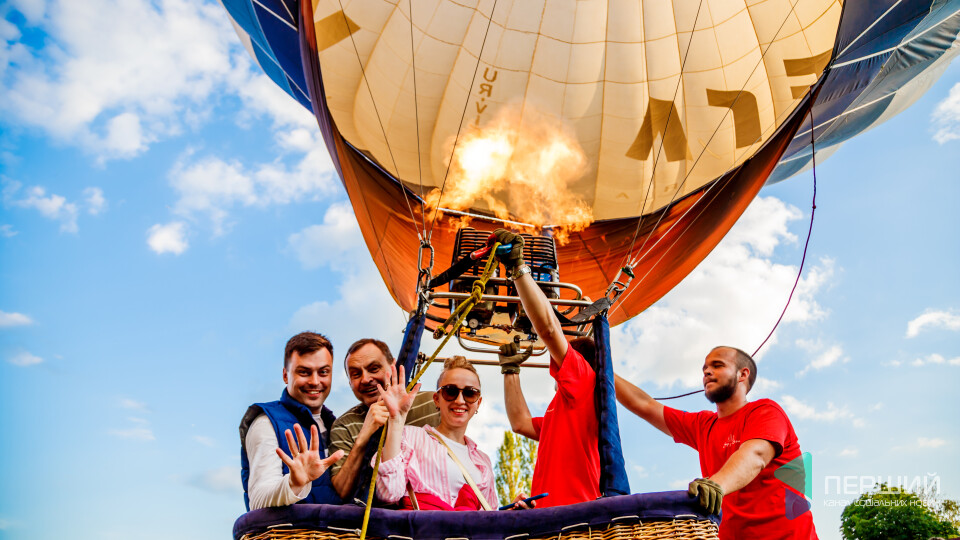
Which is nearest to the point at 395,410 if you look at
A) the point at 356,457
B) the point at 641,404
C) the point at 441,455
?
the point at 356,457

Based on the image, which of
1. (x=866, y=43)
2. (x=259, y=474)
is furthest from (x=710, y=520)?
(x=866, y=43)

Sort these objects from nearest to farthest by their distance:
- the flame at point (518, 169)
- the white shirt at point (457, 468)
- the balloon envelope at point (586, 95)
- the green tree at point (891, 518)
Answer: the white shirt at point (457, 468) < the balloon envelope at point (586, 95) < the flame at point (518, 169) < the green tree at point (891, 518)

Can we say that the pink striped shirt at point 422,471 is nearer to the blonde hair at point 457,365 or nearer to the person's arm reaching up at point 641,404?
the blonde hair at point 457,365

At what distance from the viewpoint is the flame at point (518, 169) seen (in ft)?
15.2

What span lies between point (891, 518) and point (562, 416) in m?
16.7

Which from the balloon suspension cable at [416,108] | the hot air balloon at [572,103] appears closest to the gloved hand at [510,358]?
the hot air balloon at [572,103]

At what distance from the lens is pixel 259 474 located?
5.54 feet

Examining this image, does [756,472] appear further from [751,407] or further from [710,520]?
[710,520]

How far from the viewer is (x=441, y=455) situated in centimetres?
209

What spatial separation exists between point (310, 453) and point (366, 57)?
3.42m

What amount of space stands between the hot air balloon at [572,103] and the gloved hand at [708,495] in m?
2.59

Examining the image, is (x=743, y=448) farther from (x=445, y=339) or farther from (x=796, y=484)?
(x=445, y=339)

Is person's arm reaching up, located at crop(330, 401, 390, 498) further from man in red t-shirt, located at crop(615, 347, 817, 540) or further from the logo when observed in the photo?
the logo

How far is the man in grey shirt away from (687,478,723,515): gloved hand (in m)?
0.71
